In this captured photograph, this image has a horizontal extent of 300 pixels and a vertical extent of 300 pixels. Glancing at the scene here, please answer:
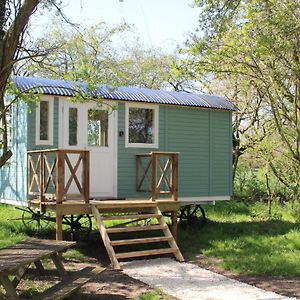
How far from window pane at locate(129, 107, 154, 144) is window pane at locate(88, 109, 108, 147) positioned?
23.0 inches

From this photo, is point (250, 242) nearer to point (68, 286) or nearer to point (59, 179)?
point (59, 179)

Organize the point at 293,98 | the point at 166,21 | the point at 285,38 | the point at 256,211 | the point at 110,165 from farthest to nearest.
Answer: the point at 256,211 < the point at 293,98 < the point at 285,38 < the point at 110,165 < the point at 166,21

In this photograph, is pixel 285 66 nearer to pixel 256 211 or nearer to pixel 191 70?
pixel 191 70

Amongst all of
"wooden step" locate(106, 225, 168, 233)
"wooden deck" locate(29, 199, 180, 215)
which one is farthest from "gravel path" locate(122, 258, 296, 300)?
"wooden deck" locate(29, 199, 180, 215)

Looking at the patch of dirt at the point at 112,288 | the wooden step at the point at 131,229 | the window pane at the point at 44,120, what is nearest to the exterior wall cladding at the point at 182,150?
the window pane at the point at 44,120

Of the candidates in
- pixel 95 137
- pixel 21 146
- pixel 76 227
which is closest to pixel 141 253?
pixel 76 227

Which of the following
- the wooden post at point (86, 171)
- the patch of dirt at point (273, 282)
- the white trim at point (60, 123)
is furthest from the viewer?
the white trim at point (60, 123)

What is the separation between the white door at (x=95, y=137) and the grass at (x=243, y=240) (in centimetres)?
146

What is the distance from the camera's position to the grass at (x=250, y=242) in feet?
27.3

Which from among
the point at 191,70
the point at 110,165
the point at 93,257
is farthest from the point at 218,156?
the point at 93,257

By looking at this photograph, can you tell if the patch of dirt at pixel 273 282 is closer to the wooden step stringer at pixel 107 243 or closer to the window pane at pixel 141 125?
the wooden step stringer at pixel 107 243

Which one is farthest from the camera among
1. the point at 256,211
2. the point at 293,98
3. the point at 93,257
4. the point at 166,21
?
the point at 256,211

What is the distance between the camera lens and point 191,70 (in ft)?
40.0

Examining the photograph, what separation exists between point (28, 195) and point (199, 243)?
358 cm
